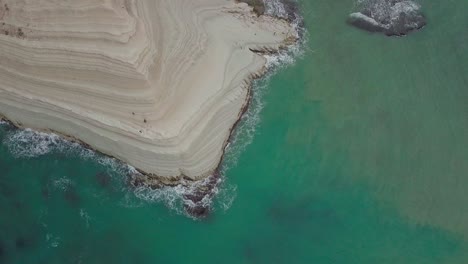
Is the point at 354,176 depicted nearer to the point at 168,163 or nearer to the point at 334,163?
the point at 334,163

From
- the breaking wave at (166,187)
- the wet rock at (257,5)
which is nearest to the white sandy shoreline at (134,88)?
the breaking wave at (166,187)

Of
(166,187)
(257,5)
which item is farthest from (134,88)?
(257,5)

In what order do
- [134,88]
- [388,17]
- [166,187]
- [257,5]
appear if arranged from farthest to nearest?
[388,17], [257,5], [134,88], [166,187]

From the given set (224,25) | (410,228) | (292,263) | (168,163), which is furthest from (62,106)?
(410,228)

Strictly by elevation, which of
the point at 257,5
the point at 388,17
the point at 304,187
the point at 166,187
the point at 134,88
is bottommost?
the point at 166,187

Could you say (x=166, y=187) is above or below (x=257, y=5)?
below

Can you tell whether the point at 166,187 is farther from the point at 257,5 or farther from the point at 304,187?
the point at 257,5

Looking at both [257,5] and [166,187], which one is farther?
[257,5]

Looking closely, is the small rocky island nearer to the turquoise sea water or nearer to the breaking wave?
the turquoise sea water
